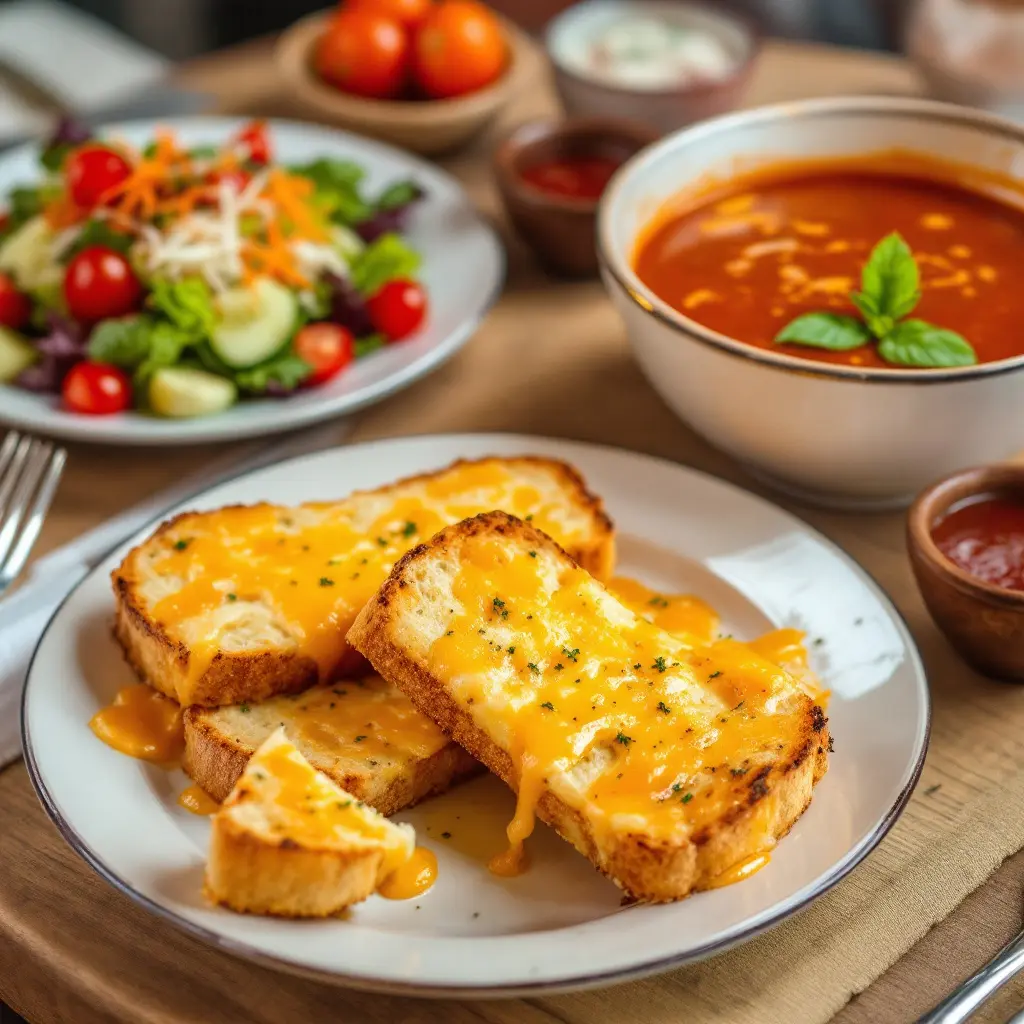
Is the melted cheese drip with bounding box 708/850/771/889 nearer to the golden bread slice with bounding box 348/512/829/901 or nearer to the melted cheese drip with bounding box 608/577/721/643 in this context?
the golden bread slice with bounding box 348/512/829/901

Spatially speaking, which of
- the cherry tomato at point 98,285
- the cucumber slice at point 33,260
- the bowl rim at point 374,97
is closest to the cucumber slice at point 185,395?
the cherry tomato at point 98,285

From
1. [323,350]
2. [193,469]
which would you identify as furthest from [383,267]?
[193,469]

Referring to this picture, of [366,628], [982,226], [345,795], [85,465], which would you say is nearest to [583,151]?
[982,226]

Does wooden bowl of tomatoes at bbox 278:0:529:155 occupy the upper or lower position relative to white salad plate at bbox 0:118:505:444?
upper

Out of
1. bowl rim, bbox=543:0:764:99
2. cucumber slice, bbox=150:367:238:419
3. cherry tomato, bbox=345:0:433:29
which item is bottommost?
cucumber slice, bbox=150:367:238:419

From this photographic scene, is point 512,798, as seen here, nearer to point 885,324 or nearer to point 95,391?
point 885,324

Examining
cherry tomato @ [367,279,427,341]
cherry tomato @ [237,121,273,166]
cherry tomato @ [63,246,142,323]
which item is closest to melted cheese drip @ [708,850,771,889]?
cherry tomato @ [367,279,427,341]
